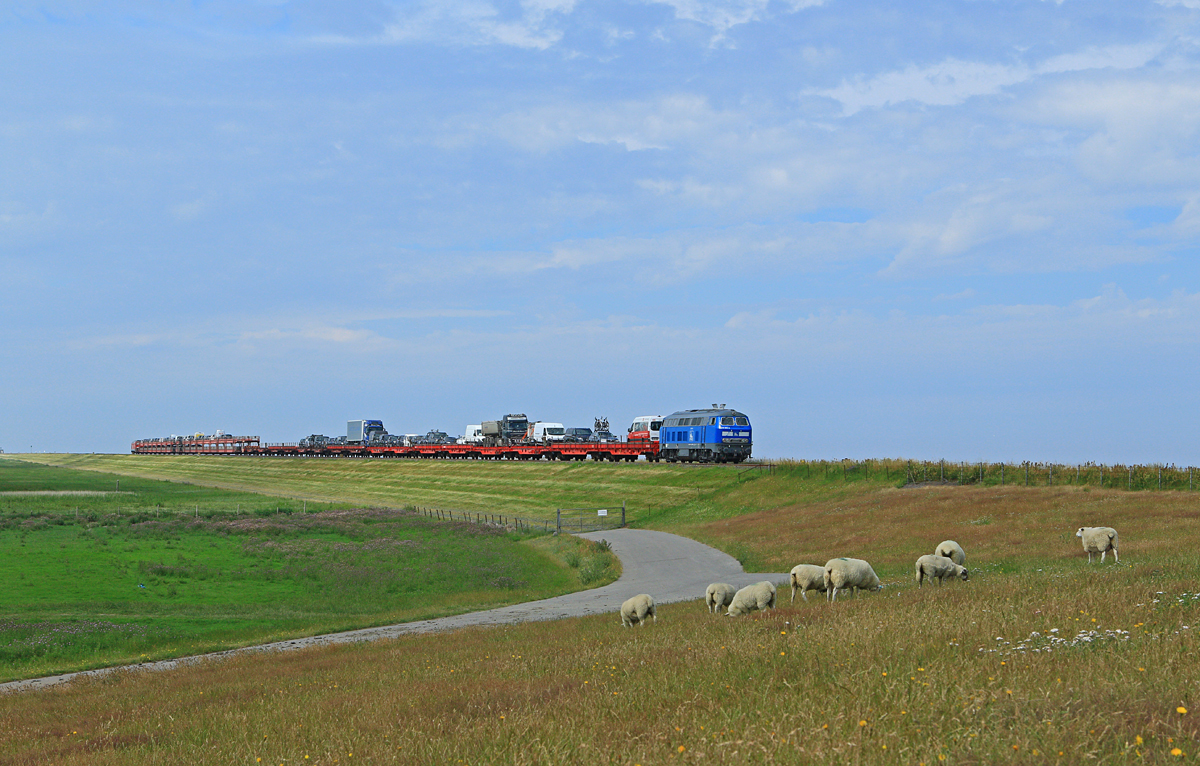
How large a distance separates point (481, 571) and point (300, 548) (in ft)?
45.5

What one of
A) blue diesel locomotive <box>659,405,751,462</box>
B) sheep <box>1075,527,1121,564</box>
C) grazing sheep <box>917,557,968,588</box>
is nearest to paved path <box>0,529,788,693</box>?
grazing sheep <box>917,557,968,588</box>

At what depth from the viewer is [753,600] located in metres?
20.7

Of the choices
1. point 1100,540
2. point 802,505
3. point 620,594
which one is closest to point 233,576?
point 620,594

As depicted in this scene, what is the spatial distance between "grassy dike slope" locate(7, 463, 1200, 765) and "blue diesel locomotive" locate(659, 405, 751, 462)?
56958 millimetres

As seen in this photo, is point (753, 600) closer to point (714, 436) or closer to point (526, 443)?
point (714, 436)

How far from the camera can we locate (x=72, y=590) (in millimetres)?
37125

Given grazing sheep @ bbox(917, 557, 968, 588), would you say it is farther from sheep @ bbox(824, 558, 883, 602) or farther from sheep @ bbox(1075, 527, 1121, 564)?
sheep @ bbox(1075, 527, 1121, 564)

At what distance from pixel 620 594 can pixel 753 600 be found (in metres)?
14.1

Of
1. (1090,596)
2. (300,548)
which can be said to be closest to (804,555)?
(1090,596)

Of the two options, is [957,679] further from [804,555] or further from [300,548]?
[300,548]

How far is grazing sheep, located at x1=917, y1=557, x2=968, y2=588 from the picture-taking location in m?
22.3

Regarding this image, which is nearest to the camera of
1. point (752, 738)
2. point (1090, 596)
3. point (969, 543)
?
point (752, 738)

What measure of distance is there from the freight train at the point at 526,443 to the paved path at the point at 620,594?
30.8 m

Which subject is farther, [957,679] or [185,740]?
[185,740]
